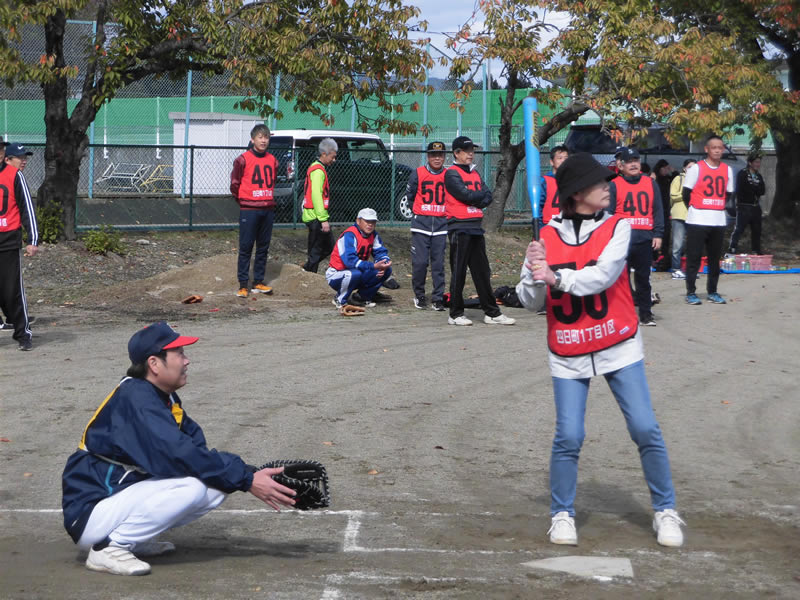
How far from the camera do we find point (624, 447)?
291 inches

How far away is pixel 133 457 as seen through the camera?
4.67 meters

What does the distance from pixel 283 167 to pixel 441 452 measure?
14946 millimetres

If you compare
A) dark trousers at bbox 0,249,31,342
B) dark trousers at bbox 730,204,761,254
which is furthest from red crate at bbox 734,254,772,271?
dark trousers at bbox 0,249,31,342

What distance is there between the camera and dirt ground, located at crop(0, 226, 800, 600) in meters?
4.76

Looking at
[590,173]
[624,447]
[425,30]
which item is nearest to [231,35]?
[425,30]

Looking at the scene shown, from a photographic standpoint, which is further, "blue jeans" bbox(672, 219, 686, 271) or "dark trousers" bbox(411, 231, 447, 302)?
"blue jeans" bbox(672, 219, 686, 271)

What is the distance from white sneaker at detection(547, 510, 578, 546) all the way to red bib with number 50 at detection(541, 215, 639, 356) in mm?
787

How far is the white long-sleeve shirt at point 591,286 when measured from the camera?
5.06m

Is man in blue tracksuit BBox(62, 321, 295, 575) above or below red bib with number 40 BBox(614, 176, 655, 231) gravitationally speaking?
below

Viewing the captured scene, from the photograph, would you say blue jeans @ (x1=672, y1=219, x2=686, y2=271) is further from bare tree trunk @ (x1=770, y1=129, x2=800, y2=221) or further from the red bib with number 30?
bare tree trunk @ (x1=770, y1=129, x2=800, y2=221)

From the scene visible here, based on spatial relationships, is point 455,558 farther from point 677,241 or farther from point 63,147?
point 677,241

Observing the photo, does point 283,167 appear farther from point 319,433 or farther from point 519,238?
point 319,433

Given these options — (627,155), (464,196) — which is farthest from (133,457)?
(627,155)

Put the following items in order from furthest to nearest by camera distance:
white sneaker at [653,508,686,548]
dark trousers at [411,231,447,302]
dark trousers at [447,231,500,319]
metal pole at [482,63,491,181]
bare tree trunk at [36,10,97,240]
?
metal pole at [482,63,491,181]
bare tree trunk at [36,10,97,240]
dark trousers at [411,231,447,302]
dark trousers at [447,231,500,319]
white sneaker at [653,508,686,548]
